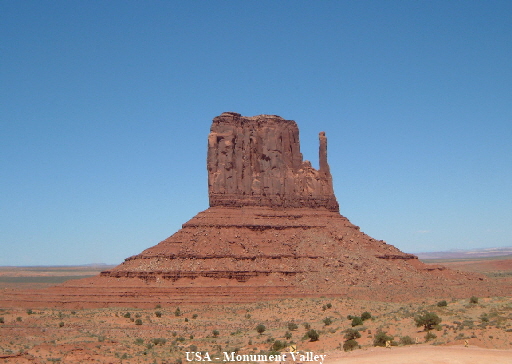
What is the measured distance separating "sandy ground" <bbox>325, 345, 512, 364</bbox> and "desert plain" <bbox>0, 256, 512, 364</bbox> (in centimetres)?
4

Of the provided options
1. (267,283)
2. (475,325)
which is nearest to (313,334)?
(475,325)

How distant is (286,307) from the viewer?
58.2m

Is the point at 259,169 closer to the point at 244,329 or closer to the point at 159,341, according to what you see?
the point at 244,329

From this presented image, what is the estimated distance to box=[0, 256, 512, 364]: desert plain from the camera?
29.4m

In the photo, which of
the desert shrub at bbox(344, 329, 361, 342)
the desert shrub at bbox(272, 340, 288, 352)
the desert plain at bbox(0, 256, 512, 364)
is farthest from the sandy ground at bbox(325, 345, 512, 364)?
the desert shrub at bbox(272, 340, 288, 352)

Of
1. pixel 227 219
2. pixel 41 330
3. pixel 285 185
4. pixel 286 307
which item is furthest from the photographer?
pixel 285 185

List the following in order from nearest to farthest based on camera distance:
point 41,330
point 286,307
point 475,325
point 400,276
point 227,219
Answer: point 475,325 < point 41,330 < point 286,307 < point 400,276 < point 227,219

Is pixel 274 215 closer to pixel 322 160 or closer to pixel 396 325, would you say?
pixel 322 160

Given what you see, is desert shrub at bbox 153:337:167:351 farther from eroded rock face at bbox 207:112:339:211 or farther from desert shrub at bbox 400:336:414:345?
eroded rock face at bbox 207:112:339:211

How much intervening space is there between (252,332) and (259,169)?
39573mm

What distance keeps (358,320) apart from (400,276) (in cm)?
3335

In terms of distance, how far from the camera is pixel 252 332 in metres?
44.7

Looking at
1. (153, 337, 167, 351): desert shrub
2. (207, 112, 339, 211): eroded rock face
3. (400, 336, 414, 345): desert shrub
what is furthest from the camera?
(207, 112, 339, 211): eroded rock face

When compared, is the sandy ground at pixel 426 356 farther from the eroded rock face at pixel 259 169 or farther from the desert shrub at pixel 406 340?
the eroded rock face at pixel 259 169
